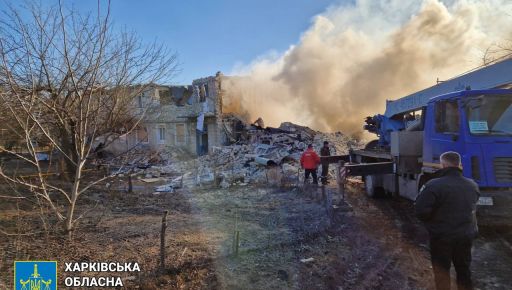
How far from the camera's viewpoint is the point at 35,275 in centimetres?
418

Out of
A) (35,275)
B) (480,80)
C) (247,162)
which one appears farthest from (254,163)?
(35,275)

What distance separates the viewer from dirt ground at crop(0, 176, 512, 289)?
14.8 ft

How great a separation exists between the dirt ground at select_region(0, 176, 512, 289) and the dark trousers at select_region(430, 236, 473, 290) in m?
0.64

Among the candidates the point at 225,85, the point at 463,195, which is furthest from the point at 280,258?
the point at 225,85

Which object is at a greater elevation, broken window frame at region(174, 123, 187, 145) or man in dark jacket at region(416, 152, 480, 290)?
broken window frame at region(174, 123, 187, 145)

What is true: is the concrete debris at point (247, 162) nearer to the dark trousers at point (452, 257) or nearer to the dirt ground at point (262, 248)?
the dirt ground at point (262, 248)

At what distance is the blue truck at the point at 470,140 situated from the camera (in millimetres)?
5980

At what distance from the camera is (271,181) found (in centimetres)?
1470

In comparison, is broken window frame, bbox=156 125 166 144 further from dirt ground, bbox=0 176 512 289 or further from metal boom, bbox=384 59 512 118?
metal boom, bbox=384 59 512 118

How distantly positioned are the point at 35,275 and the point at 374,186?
8645 millimetres

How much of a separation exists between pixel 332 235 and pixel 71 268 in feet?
13.8

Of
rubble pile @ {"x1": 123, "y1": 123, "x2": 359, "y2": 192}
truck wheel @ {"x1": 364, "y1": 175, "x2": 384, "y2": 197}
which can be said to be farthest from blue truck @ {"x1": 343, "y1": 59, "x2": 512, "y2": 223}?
rubble pile @ {"x1": 123, "y1": 123, "x2": 359, "y2": 192}

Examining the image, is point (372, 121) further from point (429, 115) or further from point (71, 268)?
point (71, 268)

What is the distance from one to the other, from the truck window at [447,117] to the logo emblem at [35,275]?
6.60 meters
